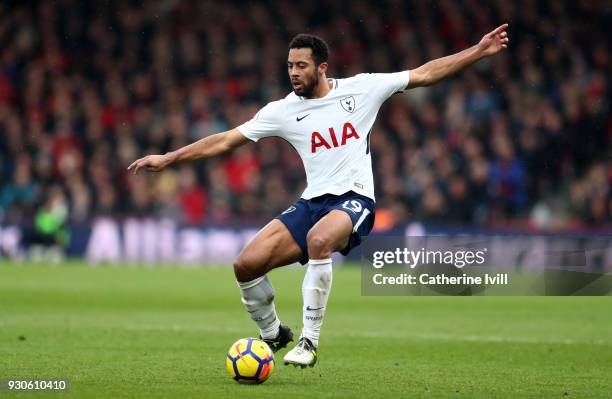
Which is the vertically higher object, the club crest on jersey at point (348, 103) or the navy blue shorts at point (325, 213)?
the club crest on jersey at point (348, 103)

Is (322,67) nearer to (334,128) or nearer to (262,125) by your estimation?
(334,128)

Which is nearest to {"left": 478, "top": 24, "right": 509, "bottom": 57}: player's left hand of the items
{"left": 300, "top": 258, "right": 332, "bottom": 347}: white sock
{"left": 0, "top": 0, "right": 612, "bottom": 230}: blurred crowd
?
{"left": 300, "top": 258, "right": 332, "bottom": 347}: white sock

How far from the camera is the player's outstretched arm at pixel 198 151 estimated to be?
734 centimetres

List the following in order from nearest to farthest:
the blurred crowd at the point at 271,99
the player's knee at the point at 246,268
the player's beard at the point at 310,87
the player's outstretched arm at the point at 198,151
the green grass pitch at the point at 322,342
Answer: the green grass pitch at the point at 322,342 < the player's outstretched arm at the point at 198,151 < the player's knee at the point at 246,268 < the player's beard at the point at 310,87 < the blurred crowd at the point at 271,99

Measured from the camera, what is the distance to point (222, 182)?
872 inches

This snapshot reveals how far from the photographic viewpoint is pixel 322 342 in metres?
9.55

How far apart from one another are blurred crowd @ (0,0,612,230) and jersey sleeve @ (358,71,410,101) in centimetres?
1270

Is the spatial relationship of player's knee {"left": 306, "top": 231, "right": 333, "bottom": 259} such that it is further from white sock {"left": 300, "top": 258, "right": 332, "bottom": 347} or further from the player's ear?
the player's ear

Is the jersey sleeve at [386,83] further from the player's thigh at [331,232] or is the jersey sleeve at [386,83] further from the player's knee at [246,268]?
the player's knee at [246,268]

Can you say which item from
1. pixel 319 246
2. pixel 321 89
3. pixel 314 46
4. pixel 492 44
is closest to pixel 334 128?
pixel 321 89

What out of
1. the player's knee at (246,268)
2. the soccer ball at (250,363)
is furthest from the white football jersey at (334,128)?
the soccer ball at (250,363)

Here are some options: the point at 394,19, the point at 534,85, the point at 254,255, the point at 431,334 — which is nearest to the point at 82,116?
the point at 394,19

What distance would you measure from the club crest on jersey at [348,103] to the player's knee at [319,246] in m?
0.96

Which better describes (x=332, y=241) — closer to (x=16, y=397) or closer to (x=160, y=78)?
(x=16, y=397)
